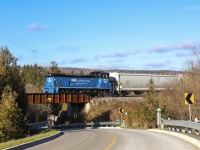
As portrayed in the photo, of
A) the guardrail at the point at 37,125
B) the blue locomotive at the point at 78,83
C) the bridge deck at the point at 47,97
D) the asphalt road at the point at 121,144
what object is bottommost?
the guardrail at the point at 37,125

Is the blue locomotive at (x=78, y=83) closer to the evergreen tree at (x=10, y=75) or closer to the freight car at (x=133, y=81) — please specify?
the freight car at (x=133, y=81)

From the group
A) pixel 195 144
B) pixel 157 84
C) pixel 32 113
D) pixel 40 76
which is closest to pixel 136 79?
pixel 157 84

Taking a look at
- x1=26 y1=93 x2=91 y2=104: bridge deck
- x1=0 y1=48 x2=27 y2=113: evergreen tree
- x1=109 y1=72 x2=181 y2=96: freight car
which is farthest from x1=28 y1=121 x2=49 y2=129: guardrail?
x1=109 y1=72 x2=181 y2=96: freight car

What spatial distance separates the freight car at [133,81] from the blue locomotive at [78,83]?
1982mm

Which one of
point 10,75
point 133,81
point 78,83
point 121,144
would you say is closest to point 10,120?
point 10,75

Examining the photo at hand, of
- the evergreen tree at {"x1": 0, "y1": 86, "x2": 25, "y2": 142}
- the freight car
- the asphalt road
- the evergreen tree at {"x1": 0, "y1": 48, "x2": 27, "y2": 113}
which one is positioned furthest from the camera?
the freight car

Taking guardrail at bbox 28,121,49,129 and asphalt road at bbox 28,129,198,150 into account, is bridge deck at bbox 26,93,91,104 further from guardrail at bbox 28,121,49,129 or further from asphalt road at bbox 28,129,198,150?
asphalt road at bbox 28,129,198,150

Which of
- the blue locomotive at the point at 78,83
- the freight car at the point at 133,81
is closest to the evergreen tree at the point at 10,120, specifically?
the blue locomotive at the point at 78,83

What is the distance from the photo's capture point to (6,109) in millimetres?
35938

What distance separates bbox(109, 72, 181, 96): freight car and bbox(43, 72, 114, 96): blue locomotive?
1.98 metres

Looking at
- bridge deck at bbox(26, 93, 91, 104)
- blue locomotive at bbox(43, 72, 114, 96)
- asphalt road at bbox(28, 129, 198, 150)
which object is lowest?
asphalt road at bbox(28, 129, 198, 150)

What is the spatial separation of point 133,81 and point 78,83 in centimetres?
1226

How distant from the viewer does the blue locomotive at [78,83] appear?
6159cm

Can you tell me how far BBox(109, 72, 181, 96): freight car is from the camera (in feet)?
223
